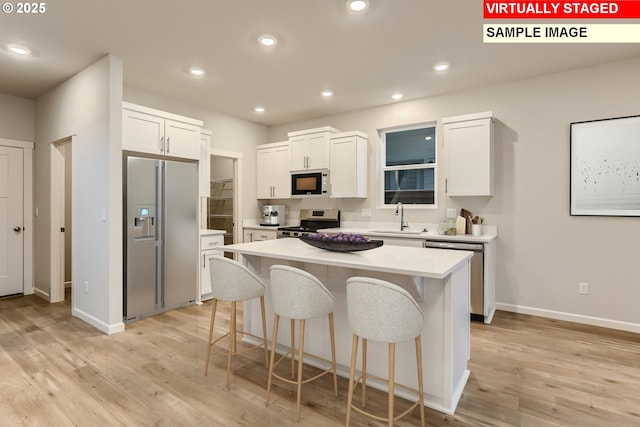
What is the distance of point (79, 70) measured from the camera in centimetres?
372

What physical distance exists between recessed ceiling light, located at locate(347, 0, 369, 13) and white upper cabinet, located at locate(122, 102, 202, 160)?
251 centimetres

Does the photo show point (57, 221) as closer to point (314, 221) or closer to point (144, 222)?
point (144, 222)

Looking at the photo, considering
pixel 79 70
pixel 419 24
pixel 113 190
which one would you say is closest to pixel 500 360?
pixel 419 24

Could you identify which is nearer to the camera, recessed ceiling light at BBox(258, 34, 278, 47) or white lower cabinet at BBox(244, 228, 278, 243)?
recessed ceiling light at BBox(258, 34, 278, 47)

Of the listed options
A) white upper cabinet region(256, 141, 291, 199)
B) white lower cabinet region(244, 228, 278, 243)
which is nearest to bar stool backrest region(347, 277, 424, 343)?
white lower cabinet region(244, 228, 278, 243)

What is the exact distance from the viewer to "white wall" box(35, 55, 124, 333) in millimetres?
3342

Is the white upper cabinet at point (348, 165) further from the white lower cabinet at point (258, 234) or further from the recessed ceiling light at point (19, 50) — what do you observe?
the recessed ceiling light at point (19, 50)

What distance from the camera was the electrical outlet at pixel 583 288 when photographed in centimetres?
364

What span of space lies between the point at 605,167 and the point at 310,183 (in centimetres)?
354

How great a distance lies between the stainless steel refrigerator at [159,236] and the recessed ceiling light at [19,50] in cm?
124

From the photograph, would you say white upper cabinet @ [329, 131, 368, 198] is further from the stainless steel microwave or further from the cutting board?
the cutting board

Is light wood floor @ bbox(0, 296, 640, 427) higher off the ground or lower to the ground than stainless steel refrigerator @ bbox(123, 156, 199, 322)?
lower


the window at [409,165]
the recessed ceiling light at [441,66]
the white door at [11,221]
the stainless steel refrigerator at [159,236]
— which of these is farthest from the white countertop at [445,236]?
the white door at [11,221]

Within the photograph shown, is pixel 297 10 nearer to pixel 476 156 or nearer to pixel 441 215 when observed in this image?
pixel 476 156
